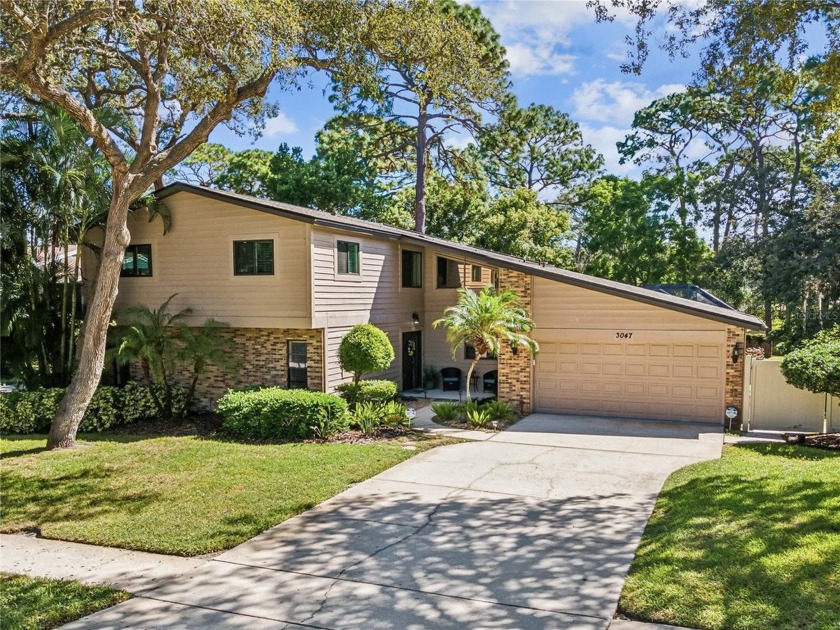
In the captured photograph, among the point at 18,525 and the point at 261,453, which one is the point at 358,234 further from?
the point at 18,525

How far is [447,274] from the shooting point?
19797 mm

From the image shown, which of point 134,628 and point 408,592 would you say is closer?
point 134,628

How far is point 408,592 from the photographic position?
5.97 metres

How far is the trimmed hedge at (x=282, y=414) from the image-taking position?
42.7ft

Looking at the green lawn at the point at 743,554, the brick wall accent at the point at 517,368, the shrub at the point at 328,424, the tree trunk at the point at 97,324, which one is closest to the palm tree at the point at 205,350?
the tree trunk at the point at 97,324

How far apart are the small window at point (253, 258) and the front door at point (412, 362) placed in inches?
202

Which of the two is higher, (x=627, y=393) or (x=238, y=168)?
(x=238, y=168)

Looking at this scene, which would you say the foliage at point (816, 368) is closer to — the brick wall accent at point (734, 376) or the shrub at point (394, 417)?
the brick wall accent at point (734, 376)

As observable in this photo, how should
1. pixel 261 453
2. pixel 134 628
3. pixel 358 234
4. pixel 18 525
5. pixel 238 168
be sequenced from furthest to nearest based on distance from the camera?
pixel 238 168 < pixel 358 234 < pixel 261 453 < pixel 18 525 < pixel 134 628

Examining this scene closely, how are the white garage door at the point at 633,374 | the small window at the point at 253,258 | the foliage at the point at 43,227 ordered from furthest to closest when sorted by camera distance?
1. the small window at the point at 253,258
2. the white garage door at the point at 633,374
3. the foliage at the point at 43,227

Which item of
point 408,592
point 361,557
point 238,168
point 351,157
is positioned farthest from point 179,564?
point 238,168

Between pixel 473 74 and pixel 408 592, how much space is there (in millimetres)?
9437

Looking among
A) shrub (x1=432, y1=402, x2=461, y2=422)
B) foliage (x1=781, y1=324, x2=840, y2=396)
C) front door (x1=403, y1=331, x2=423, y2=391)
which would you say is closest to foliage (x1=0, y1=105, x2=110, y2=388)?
front door (x1=403, y1=331, x2=423, y2=391)

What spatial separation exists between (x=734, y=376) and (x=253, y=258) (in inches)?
452
